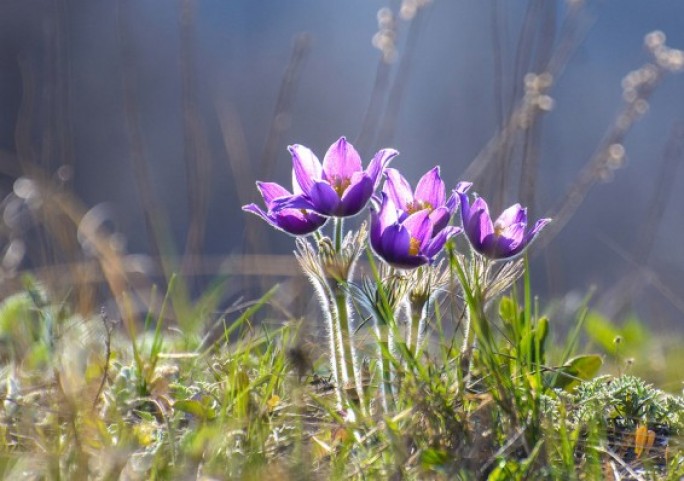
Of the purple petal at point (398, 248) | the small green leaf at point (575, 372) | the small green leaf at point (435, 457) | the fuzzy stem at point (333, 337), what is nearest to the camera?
the small green leaf at point (435, 457)

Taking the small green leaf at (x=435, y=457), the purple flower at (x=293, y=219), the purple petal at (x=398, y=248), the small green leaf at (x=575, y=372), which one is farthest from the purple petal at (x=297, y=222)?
the small green leaf at (x=575, y=372)

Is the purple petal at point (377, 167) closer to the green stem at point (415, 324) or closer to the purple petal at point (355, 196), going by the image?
the purple petal at point (355, 196)

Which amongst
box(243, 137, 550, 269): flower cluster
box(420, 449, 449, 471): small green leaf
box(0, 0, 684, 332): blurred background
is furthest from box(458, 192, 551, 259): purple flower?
box(0, 0, 684, 332): blurred background

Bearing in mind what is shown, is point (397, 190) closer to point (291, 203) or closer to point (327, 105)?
point (291, 203)

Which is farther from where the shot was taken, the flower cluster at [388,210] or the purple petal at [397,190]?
the purple petal at [397,190]

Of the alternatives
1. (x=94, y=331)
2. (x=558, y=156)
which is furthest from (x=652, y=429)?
(x=558, y=156)

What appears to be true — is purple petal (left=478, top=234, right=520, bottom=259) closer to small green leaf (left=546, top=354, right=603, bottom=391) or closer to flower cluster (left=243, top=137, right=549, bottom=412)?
flower cluster (left=243, top=137, right=549, bottom=412)
